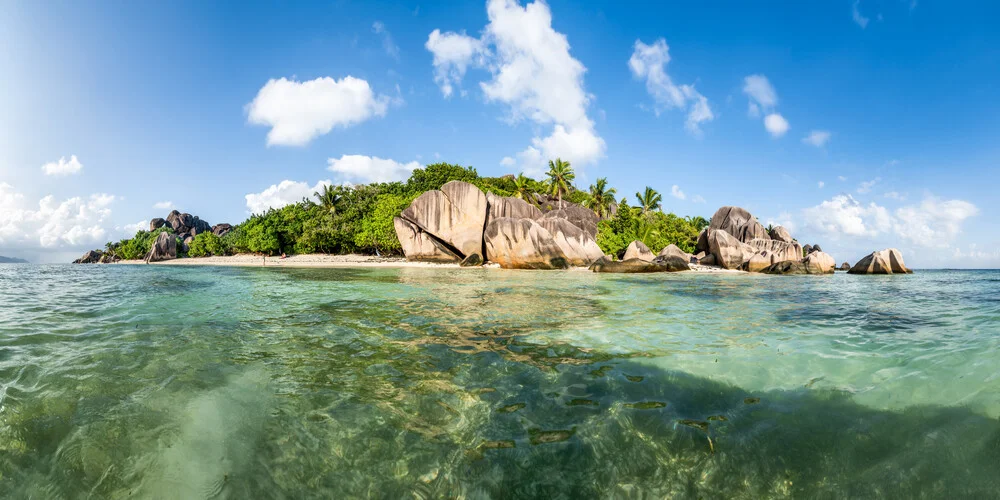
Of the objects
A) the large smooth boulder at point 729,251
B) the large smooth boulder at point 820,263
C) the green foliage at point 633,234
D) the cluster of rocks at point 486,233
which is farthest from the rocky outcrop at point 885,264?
the cluster of rocks at point 486,233

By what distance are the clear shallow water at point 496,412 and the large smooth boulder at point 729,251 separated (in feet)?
104

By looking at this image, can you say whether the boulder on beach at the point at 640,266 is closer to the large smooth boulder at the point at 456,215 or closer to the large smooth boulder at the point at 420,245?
the large smooth boulder at the point at 456,215

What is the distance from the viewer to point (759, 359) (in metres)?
5.11

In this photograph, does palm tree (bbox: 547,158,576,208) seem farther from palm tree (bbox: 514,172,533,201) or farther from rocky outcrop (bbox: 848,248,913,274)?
rocky outcrop (bbox: 848,248,913,274)

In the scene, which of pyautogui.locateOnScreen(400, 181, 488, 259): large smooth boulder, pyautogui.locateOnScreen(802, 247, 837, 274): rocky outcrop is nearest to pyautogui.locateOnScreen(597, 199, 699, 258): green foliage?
pyautogui.locateOnScreen(400, 181, 488, 259): large smooth boulder

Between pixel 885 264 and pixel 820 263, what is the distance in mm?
3590

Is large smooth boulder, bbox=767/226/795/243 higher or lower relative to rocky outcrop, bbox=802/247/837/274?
higher

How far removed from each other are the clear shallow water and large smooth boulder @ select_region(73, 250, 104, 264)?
322ft

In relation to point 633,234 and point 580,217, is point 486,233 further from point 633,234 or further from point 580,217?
point 633,234

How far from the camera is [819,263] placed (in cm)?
3086

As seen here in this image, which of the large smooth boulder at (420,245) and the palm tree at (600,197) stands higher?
the palm tree at (600,197)

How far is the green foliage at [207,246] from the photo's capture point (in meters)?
62.9

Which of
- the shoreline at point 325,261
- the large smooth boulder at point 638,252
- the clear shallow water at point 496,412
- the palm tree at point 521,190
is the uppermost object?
the palm tree at point 521,190

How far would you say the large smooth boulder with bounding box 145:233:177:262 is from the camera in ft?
213
